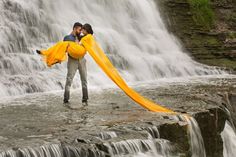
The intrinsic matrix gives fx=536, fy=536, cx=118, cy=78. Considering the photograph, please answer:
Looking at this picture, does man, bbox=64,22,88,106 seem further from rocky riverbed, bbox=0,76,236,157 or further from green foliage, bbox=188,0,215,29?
green foliage, bbox=188,0,215,29

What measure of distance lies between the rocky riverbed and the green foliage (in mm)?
14177

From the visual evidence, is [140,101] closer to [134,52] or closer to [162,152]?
[162,152]

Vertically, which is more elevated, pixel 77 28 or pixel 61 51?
pixel 77 28

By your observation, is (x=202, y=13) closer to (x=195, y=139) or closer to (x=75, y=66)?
(x=75, y=66)

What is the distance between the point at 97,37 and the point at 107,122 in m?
12.0

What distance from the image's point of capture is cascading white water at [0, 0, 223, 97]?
16141 millimetres

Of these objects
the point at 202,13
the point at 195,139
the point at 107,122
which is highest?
the point at 202,13

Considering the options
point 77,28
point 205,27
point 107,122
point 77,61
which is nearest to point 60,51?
point 77,61

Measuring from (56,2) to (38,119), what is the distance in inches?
522

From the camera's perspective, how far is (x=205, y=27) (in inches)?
1071

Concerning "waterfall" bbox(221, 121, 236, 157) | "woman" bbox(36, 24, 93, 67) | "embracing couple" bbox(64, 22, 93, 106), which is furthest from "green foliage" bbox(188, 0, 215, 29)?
"woman" bbox(36, 24, 93, 67)

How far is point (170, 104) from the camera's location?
11.6 metres

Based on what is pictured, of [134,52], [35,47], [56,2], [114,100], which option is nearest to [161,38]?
[134,52]

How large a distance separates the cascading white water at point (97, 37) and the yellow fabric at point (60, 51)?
3.48m
